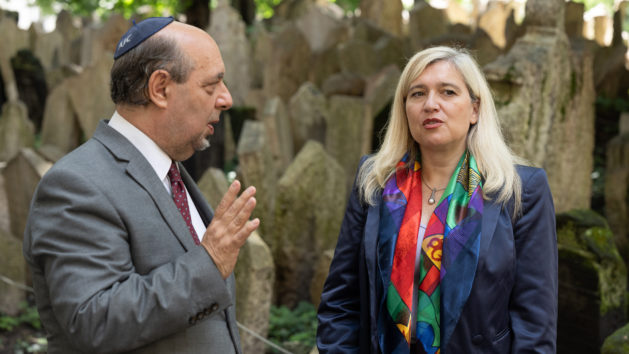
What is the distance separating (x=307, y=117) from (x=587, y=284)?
3465mm

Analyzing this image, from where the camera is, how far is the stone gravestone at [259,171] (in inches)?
173

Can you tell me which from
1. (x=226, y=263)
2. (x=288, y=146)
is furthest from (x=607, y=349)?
(x=288, y=146)

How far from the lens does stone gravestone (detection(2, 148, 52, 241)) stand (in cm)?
488

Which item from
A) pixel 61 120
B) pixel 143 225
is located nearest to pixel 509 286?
pixel 143 225

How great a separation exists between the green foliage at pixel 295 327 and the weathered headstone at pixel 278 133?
1396 mm

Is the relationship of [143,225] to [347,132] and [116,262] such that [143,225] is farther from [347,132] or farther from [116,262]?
[347,132]

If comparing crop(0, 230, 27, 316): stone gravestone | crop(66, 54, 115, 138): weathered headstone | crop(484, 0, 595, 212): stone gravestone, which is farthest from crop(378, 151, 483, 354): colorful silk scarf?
crop(66, 54, 115, 138): weathered headstone

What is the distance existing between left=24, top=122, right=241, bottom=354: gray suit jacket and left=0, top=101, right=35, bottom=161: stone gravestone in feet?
18.1

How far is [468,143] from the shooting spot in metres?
2.05

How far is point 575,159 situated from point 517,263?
3.01 metres

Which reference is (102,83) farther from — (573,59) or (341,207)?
(573,59)

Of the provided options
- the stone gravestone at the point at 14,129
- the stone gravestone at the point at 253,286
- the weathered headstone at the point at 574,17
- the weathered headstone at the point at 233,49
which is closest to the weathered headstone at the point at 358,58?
the weathered headstone at the point at 233,49

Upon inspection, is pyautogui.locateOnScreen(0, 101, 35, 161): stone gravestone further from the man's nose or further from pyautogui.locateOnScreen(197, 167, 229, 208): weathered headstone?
the man's nose

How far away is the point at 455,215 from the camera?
1909mm
